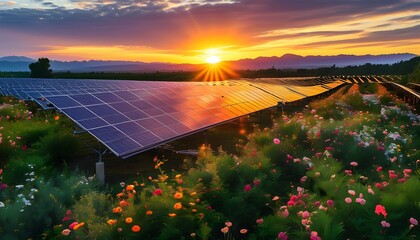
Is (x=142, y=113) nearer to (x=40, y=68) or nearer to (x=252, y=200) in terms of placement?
(x=252, y=200)

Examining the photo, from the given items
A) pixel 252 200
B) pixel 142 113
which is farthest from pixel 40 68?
pixel 252 200

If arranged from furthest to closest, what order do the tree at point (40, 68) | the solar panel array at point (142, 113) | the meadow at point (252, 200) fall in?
the tree at point (40, 68), the solar panel array at point (142, 113), the meadow at point (252, 200)

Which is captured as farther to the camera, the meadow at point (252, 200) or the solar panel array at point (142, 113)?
the solar panel array at point (142, 113)

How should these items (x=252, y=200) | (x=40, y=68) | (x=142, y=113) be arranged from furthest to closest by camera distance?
(x=40, y=68)
(x=142, y=113)
(x=252, y=200)

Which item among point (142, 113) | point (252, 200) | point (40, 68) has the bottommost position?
point (252, 200)

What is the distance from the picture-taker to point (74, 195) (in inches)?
371

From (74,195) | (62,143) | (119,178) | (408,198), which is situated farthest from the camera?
(62,143)

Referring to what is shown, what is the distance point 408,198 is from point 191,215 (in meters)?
3.73

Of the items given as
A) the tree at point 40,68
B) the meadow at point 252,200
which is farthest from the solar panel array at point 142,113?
the tree at point 40,68

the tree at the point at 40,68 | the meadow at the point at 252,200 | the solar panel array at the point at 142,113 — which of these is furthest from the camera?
the tree at the point at 40,68

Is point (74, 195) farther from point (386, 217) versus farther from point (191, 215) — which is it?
point (386, 217)

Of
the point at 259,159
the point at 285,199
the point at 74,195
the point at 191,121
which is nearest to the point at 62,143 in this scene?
the point at 191,121

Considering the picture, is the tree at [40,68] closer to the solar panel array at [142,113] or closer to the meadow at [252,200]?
the solar panel array at [142,113]

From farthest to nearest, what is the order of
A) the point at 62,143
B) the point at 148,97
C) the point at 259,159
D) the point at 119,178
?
1. the point at 148,97
2. the point at 62,143
3. the point at 119,178
4. the point at 259,159
